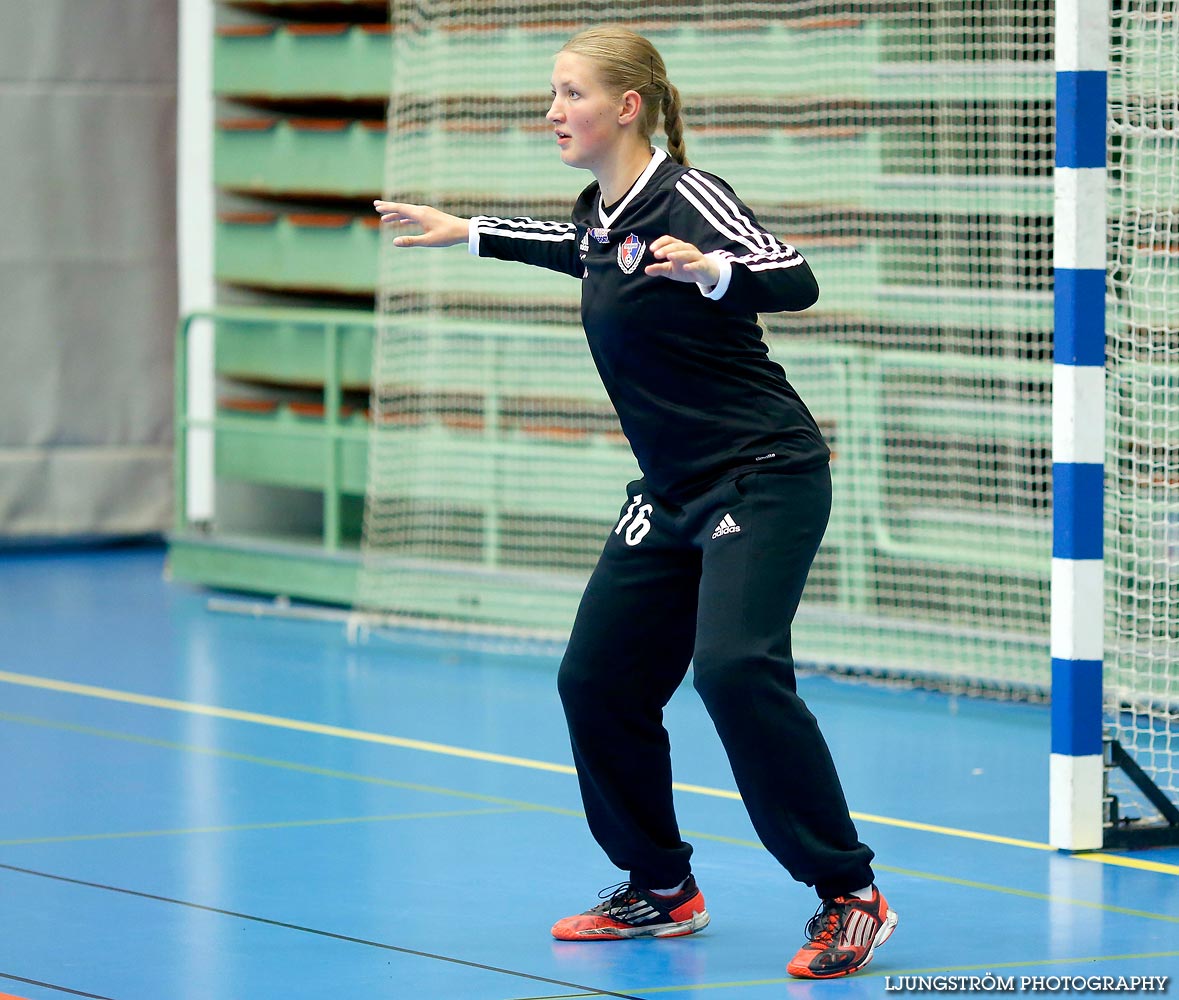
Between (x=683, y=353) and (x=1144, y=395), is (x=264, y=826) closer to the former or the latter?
(x=683, y=353)

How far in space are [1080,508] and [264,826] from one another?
235 cm

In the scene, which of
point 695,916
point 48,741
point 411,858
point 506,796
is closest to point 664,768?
point 695,916

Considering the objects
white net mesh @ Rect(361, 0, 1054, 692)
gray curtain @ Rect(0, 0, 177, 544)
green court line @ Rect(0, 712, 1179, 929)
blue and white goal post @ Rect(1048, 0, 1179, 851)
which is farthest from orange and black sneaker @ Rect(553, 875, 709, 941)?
gray curtain @ Rect(0, 0, 177, 544)

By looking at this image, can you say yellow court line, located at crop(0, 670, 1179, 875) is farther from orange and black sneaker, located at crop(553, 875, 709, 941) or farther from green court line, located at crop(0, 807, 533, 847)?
orange and black sneaker, located at crop(553, 875, 709, 941)

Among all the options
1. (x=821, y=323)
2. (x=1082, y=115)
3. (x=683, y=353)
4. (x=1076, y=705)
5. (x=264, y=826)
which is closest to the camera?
(x=683, y=353)

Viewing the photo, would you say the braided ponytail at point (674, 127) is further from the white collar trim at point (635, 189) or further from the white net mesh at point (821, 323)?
the white net mesh at point (821, 323)

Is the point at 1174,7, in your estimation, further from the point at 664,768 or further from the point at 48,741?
the point at 48,741

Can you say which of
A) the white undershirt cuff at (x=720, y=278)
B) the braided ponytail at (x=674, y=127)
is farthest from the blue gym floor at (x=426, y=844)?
the braided ponytail at (x=674, y=127)

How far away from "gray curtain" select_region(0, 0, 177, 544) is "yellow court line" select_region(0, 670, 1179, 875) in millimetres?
3947

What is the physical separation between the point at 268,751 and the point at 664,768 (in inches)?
107

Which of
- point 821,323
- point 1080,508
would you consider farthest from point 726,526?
point 821,323

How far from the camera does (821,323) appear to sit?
9.04 metres

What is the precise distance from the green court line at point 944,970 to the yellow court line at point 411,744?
91 cm

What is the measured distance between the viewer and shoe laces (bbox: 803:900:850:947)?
4750 mm
